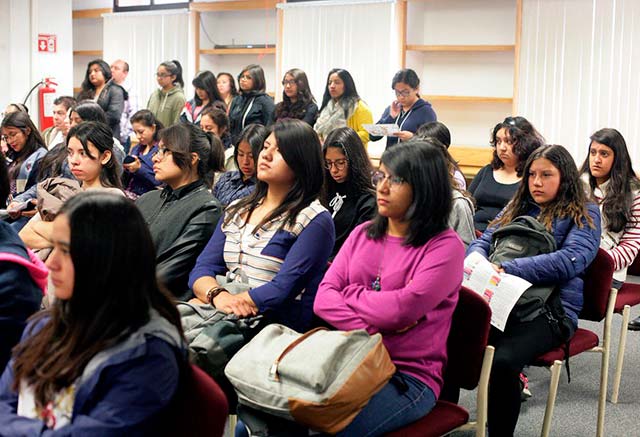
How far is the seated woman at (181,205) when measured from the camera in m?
2.92

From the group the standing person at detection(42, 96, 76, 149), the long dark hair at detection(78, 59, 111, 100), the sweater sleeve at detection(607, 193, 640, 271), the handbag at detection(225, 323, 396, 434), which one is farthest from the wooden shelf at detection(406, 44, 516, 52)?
the handbag at detection(225, 323, 396, 434)

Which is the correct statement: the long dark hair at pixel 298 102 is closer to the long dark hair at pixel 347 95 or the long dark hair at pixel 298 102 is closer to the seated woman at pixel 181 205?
the long dark hair at pixel 347 95

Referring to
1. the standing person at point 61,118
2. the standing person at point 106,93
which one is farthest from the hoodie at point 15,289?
the standing person at point 106,93

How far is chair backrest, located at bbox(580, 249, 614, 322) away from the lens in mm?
2965

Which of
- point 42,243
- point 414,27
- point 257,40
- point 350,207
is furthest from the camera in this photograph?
point 257,40

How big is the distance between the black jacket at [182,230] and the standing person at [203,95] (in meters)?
3.51

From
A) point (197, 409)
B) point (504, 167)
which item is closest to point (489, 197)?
point (504, 167)

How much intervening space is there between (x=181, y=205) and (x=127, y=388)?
5.28 feet

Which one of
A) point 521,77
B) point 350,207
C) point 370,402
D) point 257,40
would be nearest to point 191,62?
point 257,40

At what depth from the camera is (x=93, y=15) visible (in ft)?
32.8

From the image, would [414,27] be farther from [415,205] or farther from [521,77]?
[415,205]

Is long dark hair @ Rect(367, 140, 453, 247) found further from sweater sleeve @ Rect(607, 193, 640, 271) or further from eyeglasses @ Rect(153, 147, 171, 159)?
sweater sleeve @ Rect(607, 193, 640, 271)

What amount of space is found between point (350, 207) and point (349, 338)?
1585 mm

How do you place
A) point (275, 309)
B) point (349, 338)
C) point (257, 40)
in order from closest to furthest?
point (349, 338) < point (275, 309) < point (257, 40)
